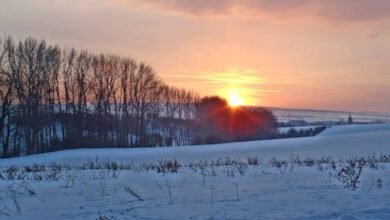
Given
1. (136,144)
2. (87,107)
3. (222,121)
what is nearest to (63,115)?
(87,107)

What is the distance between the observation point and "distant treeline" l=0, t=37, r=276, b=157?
2250 inches

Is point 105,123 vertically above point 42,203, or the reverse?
point 105,123

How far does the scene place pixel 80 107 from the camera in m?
65.6

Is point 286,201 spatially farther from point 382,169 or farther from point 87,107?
point 87,107

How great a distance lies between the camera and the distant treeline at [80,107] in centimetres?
5716

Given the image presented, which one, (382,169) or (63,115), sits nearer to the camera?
(382,169)

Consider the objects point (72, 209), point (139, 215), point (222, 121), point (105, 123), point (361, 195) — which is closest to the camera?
point (139, 215)

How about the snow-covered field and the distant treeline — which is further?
the distant treeline

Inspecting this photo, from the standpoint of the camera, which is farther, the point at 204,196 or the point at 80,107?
the point at 80,107

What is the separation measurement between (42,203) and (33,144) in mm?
53017

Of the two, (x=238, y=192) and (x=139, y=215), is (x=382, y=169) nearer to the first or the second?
(x=238, y=192)

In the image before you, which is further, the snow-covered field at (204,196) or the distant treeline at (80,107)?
the distant treeline at (80,107)

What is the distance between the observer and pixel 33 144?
2292 inches

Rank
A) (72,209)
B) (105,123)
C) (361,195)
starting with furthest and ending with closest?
(105,123) → (361,195) → (72,209)
